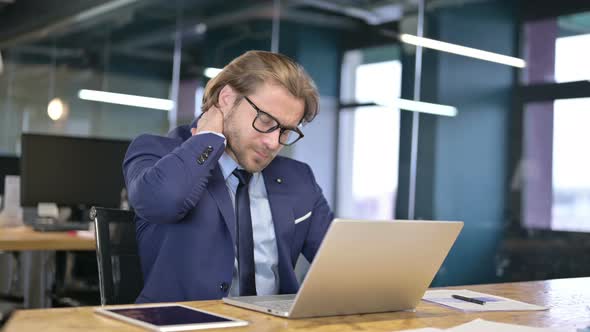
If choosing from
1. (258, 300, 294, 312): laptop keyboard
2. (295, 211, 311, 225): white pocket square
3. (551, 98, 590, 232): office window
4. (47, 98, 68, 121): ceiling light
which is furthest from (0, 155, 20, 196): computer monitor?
(47, 98, 68, 121): ceiling light

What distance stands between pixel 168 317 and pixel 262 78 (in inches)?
33.8

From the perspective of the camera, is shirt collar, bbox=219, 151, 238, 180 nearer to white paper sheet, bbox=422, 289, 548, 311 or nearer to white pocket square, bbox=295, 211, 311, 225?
white pocket square, bbox=295, 211, 311, 225

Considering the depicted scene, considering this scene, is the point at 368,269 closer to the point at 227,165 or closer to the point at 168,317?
the point at 168,317

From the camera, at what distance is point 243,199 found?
200 cm

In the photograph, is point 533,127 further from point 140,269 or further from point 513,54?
point 140,269

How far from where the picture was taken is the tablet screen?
127 centimetres

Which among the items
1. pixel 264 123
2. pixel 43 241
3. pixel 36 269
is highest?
pixel 264 123

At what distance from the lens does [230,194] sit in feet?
6.56

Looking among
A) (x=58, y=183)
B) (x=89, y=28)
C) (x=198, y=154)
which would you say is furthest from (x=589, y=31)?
(x=89, y=28)

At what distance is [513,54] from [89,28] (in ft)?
15.8

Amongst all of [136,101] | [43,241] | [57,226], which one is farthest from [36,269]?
[136,101]

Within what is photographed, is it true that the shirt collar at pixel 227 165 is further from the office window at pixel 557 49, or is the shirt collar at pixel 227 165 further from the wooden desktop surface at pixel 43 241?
the office window at pixel 557 49

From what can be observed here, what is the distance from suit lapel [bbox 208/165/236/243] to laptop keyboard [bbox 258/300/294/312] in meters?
0.35

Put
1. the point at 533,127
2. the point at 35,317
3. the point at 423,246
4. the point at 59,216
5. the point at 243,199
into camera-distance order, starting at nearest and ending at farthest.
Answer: the point at 35,317 < the point at 423,246 < the point at 243,199 < the point at 59,216 < the point at 533,127
